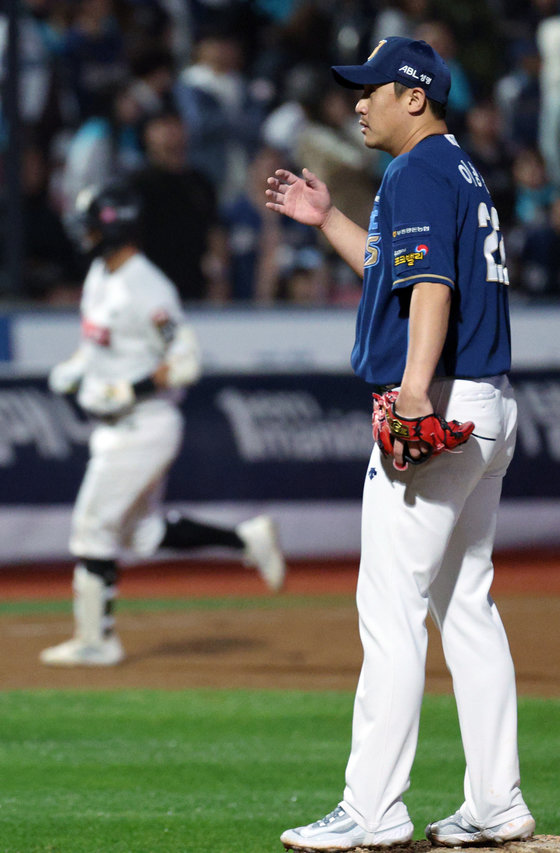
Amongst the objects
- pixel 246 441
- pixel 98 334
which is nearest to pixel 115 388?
pixel 98 334

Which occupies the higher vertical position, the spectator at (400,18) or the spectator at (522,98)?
the spectator at (400,18)

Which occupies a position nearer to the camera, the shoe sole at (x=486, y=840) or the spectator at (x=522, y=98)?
the shoe sole at (x=486, y=840)

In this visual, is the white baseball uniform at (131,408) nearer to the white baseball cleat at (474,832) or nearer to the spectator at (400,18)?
the white baseball cleat at (474,832)

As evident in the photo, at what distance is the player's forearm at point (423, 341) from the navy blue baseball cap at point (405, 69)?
1.93 ft

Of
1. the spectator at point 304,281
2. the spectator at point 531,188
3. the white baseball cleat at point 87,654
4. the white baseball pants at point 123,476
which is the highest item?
the spectator at point 531,188

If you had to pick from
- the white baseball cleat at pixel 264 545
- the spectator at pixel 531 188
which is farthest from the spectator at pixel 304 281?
the white baseball cleat at pixel 264 545

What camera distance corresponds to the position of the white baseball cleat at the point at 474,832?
3713 millimetres

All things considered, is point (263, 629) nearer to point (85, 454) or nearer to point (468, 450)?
point (85, 454)

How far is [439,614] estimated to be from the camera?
381cm

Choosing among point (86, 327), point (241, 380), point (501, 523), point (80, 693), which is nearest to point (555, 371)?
point (501, 523)

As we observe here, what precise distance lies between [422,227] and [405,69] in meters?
0.46

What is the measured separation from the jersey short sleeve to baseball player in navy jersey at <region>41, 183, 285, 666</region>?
162 inches

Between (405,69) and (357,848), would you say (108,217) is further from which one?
(357,848)

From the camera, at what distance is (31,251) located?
1180cm
